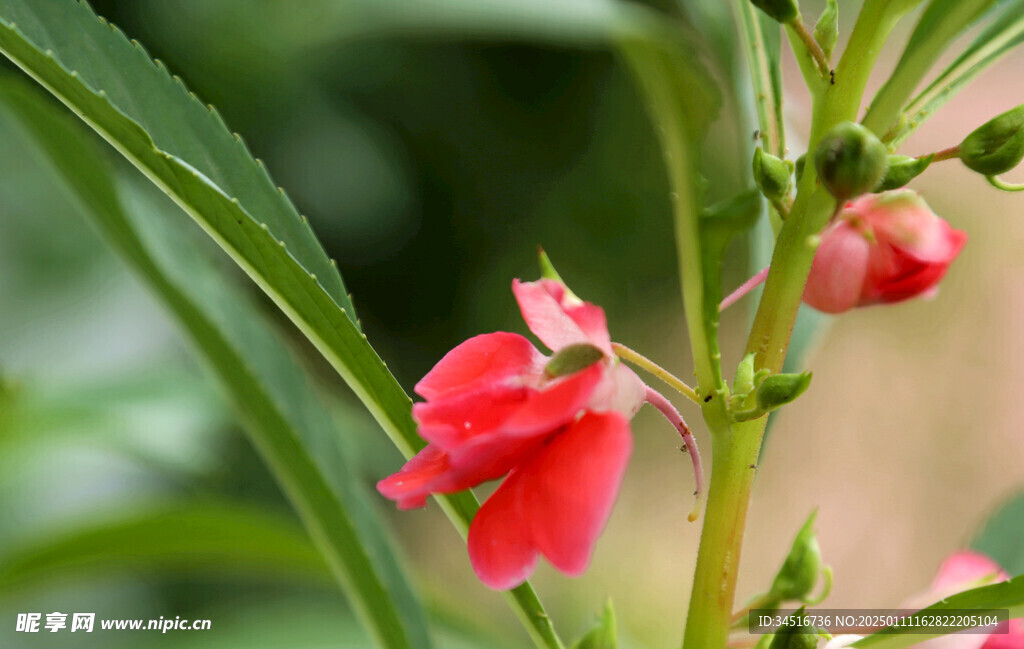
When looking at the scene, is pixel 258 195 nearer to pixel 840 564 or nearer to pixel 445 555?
pixel 445 555

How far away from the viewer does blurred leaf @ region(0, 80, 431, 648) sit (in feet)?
1.40

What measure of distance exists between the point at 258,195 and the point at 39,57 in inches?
4.1

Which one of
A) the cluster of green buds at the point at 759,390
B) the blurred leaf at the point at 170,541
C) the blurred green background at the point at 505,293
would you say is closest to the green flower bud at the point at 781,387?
the cluster of green buds at the point at 759,390

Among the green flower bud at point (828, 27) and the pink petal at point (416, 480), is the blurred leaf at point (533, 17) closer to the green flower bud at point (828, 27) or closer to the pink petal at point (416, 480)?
the green flower bud at point (828, 27)

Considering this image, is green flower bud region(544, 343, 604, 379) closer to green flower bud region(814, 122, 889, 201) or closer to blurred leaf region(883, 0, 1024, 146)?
green flower bud region(814, 122, 889, 201)

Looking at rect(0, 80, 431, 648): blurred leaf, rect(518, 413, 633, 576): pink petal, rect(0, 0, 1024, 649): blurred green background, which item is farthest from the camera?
rect(0, 0, 1024, 649): blurred green background

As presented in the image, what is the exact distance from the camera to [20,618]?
30.8 inches

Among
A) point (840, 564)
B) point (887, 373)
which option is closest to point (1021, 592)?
point (840, 564)

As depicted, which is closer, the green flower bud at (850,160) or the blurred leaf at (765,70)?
the green flower bud at (850,160)

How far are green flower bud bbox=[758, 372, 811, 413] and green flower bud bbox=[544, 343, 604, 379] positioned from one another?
6cm

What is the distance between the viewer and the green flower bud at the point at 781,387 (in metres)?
0.35

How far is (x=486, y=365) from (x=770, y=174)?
0.44 feet

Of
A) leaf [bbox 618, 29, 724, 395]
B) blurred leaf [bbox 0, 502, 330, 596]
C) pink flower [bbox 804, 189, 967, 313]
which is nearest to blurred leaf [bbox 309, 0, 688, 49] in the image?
leaf [bbox 618, 29, 724, 395]

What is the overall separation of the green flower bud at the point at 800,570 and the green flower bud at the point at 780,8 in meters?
0.23
